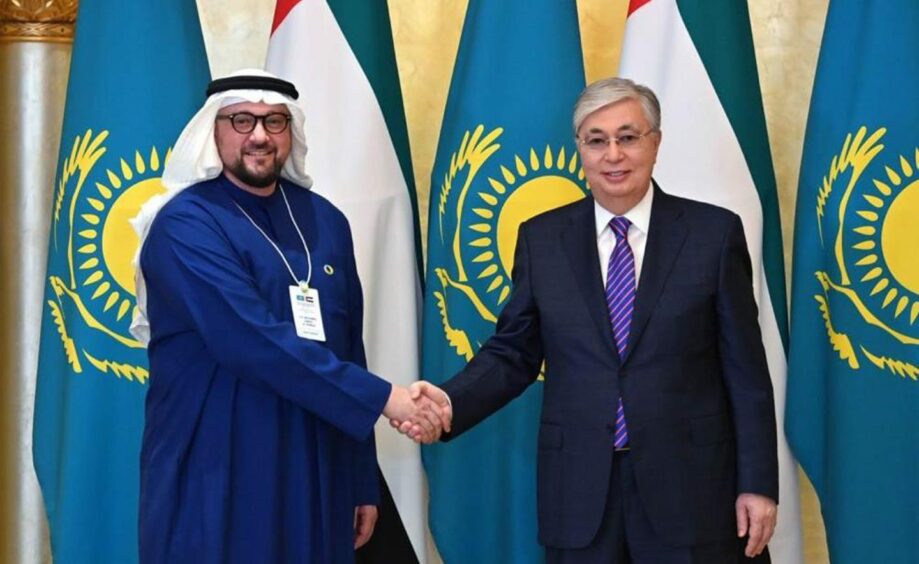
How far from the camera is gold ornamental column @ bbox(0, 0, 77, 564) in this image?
169 inches

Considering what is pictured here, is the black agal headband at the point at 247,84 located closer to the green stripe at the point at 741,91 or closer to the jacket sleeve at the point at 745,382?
the jacket sleeve at the point at 745,382

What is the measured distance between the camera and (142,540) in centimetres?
308

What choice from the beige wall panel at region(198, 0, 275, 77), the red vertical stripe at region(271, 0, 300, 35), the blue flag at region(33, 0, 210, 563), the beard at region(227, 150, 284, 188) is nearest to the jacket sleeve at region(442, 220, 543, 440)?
the beard at region(227, 150, 284, 188)

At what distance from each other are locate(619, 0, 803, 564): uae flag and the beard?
1.15 m

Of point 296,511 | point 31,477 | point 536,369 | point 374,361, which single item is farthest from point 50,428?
point 536,369

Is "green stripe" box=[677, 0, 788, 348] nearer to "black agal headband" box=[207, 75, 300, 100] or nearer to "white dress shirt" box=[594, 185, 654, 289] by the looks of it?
"white dress shirt" box=[594, 185, 654, 289]

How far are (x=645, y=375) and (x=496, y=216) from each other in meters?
0.90

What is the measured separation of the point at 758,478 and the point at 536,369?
24.0 inches

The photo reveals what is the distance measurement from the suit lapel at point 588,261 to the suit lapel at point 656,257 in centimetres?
7

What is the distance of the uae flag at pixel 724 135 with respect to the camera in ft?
12.3

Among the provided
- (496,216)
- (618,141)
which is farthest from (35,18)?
(618,141)

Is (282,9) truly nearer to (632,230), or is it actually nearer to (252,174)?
(252,174)

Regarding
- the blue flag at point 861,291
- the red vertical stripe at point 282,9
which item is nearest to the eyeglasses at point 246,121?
the red vertical stripe at point 282,9

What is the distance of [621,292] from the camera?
3.13m
